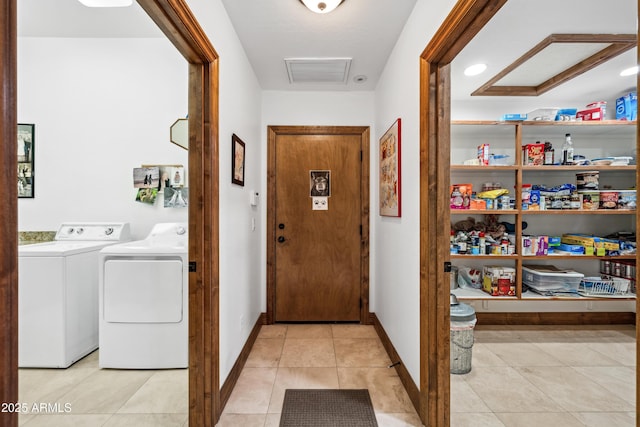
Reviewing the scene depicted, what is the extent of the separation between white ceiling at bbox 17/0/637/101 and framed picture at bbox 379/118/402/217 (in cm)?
60

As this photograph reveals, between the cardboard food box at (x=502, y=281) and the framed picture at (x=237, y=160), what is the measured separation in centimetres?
242

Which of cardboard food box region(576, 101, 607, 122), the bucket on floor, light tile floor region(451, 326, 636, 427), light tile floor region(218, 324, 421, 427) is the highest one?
cardboard food box region(576, 101, 607, 122)

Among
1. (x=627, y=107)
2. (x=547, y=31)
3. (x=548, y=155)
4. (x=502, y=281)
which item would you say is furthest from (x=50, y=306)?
(x=627, y=107)

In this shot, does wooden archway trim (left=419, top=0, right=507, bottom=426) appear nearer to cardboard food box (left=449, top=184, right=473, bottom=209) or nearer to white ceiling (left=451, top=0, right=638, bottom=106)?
white ceiling (left=451, top=0, right=638, bottom=106)

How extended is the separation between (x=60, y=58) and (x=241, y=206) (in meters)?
2.22

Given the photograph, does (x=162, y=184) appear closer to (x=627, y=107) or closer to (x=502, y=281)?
(x=502, y=281)

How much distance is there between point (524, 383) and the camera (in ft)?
6.75

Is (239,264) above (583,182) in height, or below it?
below

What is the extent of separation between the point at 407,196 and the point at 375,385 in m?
1.30

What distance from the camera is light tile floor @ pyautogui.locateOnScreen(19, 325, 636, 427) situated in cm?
171

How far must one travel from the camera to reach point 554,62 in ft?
7.57

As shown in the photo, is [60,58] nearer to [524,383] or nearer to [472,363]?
[472,363]

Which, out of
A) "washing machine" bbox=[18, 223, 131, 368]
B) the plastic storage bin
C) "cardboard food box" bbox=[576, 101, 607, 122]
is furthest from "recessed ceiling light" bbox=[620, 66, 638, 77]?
"washing machine" bbox=[18, 223, 131, 368]

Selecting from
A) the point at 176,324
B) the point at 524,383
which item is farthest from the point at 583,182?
the point at 176,324
